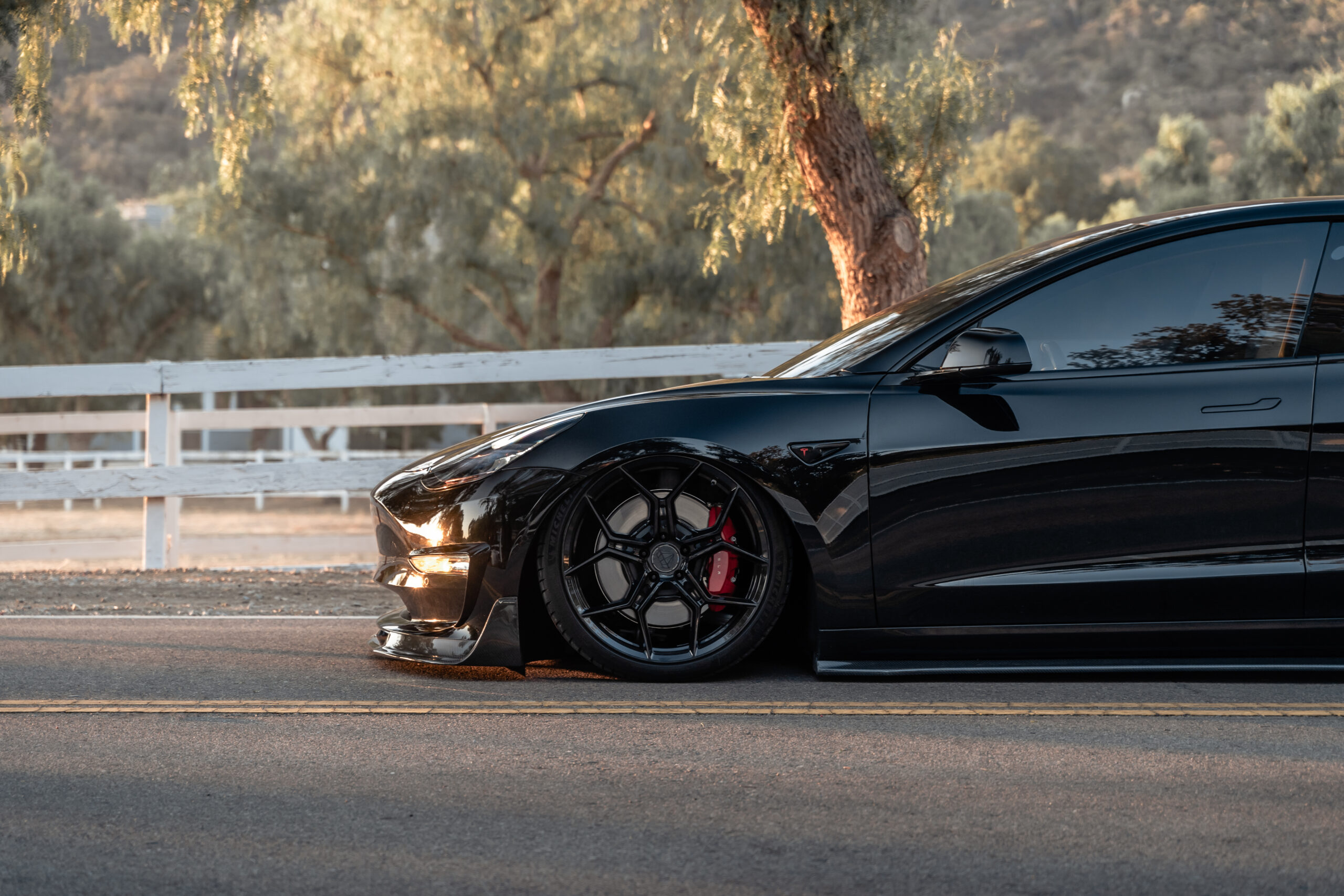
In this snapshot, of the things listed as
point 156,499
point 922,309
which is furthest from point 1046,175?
point 922,309

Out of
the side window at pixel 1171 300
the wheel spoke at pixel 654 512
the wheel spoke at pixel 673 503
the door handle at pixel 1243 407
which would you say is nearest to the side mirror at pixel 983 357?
the side window at pixel 1171 300

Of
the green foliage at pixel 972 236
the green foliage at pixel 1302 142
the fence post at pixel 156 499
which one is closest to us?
the fence post at pixel 156 499

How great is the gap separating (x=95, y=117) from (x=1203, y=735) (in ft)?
410

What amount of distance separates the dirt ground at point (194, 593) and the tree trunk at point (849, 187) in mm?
4176

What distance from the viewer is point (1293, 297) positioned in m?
4.20

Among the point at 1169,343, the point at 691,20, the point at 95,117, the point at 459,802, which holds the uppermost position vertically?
the point at 95,117

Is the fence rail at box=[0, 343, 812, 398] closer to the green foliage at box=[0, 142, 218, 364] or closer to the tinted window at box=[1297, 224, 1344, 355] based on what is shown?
the tinted window at box=[1297, 224, 1344, 355]

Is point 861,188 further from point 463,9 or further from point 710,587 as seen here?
point 463,9

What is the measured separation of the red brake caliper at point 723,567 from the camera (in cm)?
423

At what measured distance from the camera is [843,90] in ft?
30.8

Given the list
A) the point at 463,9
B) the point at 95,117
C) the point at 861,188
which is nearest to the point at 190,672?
the point at 861,188

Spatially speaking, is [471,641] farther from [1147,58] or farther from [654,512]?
[1147,58]

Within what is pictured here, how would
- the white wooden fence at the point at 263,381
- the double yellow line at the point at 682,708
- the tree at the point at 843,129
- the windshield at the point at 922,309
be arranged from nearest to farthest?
the double yellow line at the point at 682,708, the windshield at the point at 922,309, the white wooden fence at the point at 263,381, the tree at the point at 843,129

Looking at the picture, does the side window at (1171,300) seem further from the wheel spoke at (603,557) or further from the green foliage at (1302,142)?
the green foliage at (1302,142)
